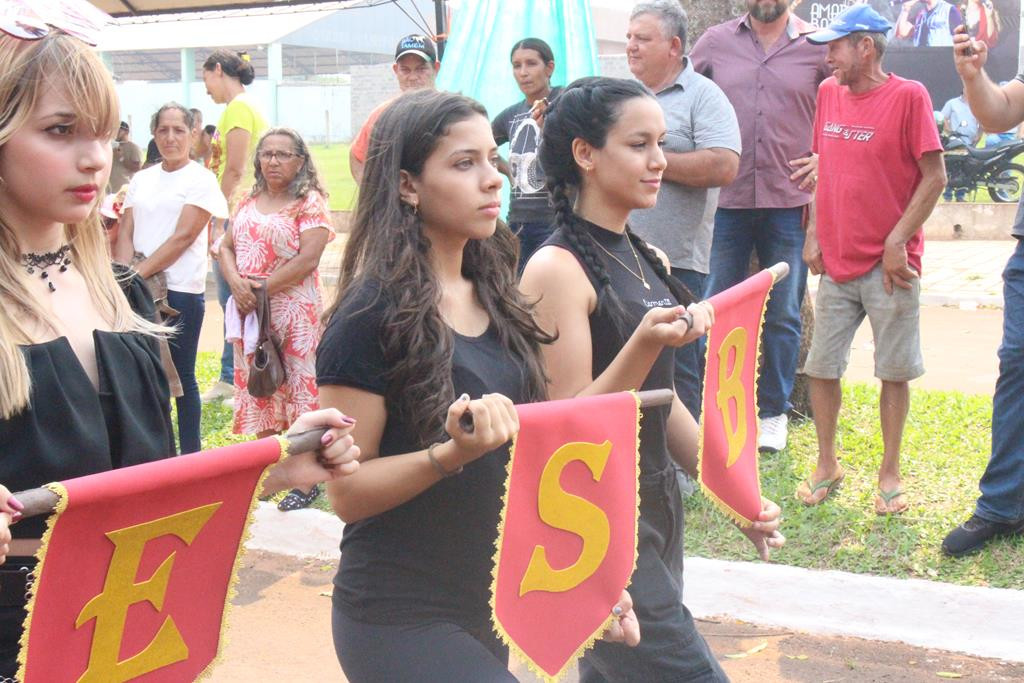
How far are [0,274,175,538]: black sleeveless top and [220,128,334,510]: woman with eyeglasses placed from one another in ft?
14.0

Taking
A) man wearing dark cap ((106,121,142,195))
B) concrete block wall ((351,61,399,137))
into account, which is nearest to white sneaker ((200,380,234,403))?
man wearing dark cap ((106,121,142,195))

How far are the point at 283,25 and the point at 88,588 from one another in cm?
3076

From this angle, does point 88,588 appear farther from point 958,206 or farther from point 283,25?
point 283,25

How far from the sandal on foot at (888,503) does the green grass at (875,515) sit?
4cm

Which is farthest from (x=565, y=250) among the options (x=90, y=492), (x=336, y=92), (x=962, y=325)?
(x=336, y=92)

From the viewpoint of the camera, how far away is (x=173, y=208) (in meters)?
6.99

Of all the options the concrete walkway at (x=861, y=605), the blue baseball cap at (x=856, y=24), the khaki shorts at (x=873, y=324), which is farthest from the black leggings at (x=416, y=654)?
the blue baseball cap at (x=856, y=24)

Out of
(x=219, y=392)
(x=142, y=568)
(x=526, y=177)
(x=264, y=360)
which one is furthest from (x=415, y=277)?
(x=219, y=392)

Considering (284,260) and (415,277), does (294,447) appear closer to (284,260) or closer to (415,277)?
(415,277)

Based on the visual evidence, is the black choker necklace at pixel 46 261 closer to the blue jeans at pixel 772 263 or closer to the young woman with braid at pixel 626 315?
the young woman with braid at pixel 626 315

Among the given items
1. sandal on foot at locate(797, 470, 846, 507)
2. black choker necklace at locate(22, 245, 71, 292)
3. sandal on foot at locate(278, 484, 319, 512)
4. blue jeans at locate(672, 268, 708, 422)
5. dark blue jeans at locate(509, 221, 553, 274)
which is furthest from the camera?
sandal on foot at locate(278, 484, 319, 512)

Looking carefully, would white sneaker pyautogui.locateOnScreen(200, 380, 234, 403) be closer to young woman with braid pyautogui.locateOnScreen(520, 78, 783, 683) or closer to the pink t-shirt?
the pink t-shirt

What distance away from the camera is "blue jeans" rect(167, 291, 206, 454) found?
693 centimetres

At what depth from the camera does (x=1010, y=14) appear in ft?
60.5
